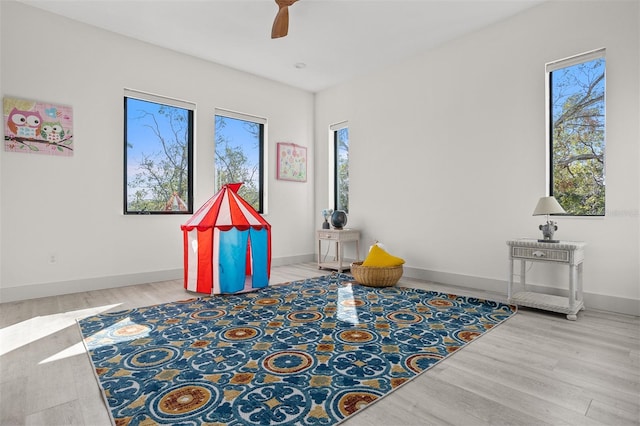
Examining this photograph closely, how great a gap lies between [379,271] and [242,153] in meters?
2.75

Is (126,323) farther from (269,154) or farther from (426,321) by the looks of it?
(269,154)

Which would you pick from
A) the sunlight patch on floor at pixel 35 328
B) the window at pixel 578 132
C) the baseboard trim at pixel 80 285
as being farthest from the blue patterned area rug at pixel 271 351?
the window at pixel 578 132

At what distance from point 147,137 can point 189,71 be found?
1.04 metres

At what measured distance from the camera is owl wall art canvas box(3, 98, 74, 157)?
3279mm

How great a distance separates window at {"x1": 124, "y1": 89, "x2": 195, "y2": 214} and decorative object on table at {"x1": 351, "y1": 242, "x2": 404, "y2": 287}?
2378mm

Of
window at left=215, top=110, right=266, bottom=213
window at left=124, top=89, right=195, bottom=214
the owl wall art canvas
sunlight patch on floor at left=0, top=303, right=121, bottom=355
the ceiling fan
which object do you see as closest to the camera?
sunlight patch on floor at left=0, top=303, right=121, bottom=355

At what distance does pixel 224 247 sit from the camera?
3531mm

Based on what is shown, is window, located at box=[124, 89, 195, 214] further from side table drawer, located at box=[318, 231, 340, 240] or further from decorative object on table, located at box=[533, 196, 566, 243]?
decorative object on table, located at box=[533, 196, 566, 243]

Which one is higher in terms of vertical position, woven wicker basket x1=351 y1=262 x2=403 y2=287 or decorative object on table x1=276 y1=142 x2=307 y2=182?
decorative object on table x1=276 y1=142 x2=307 y2=182

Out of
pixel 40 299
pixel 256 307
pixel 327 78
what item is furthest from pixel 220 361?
pixel 327 78

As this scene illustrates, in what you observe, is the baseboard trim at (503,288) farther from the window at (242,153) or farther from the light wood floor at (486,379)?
the window at (242,153)

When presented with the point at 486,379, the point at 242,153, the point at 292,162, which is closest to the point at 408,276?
the point at 292,162

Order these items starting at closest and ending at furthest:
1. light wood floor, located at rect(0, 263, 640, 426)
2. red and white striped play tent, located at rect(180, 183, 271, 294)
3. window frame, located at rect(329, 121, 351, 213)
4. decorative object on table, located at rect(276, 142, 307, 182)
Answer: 1. light wood floor, located at rect(0, 263, 640, 426)
2. red and white striped play tent, located at rect(180, 183, 271, 294)
3. decorative object on table, located at rect(276, 142, 307, 182)
4. window frame, located at rect(329, 121, 351, 213)

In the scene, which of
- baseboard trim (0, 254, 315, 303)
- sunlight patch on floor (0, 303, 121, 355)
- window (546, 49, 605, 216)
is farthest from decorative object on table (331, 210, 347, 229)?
sunlight patch on floor (0, 303, 121, 355)
